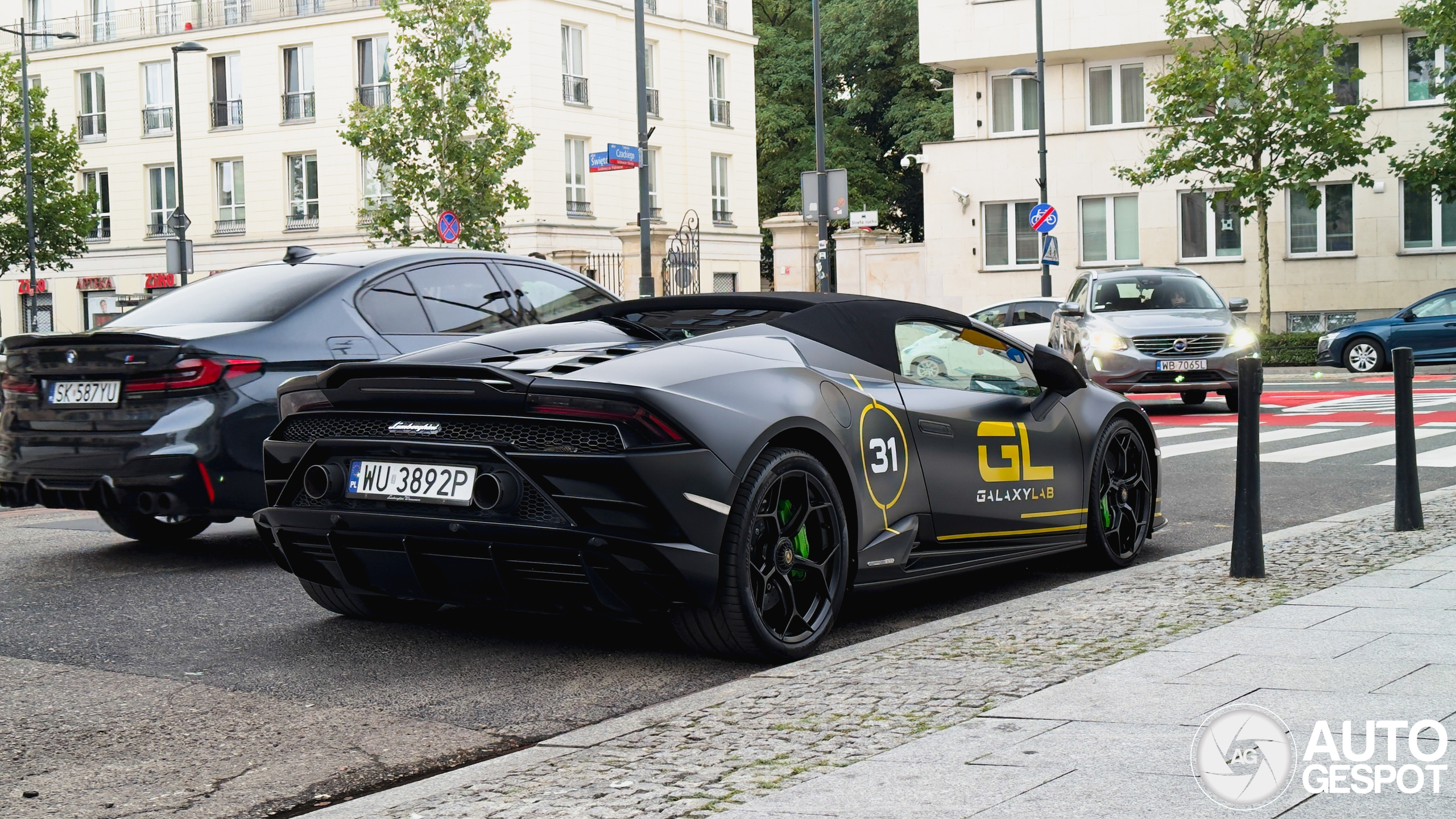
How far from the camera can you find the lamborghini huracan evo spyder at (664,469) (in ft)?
16.1

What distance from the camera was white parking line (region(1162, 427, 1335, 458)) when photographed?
13391 millimetres

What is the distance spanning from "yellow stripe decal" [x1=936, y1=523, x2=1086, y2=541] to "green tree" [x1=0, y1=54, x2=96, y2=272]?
151 ft

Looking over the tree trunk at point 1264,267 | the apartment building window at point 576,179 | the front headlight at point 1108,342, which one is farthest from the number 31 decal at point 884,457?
the apartment building window at point 576,179

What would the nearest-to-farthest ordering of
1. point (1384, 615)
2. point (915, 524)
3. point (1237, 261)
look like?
point (1384, 615)
point (915, 524)
point (1237, 261)

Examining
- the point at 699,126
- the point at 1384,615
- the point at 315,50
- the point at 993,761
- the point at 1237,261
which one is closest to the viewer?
the point at 993,761

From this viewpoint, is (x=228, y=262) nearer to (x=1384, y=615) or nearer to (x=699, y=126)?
(x=699, y=126)

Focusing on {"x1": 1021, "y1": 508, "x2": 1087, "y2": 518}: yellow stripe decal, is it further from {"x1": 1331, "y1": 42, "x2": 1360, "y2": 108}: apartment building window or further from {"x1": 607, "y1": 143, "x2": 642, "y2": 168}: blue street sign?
{"x1": 1331, "y1": 42, "x2": 1360, "y2": 108}: apartment building window

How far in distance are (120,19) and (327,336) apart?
50818 mm

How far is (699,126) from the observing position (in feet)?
172

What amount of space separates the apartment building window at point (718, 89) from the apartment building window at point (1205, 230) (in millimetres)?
19142

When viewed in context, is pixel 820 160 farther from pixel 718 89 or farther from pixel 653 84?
pixel 718 89

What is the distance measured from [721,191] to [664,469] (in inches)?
1956

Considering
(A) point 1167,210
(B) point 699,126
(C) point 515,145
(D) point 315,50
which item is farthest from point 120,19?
(A) point 1167,210

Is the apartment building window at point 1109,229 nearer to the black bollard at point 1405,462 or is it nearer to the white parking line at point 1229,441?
the white parking line at point 1229,441
